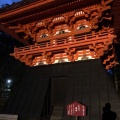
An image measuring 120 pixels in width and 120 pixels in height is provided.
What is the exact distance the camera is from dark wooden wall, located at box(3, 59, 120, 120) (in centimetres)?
866

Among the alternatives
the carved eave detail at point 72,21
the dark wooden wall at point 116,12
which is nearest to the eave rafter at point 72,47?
the carved eave detail at point 72,21

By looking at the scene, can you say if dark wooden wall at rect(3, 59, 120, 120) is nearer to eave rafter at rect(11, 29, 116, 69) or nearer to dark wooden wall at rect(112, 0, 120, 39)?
eave rafter at rect(11, 29, 116, 69)

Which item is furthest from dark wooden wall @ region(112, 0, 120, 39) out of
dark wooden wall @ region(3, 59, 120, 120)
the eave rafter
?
dark wooden wall @ region(3, 59, 120, 120)

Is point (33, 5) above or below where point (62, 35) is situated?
above

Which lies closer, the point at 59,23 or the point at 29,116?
the point at 29,116

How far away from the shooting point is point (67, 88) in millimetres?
9945

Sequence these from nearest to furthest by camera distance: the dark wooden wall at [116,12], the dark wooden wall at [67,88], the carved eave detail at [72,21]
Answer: the dark wooden wall at [67,88] < the dark wooden wall at [116,12] < the carved eave detail at [72,21]

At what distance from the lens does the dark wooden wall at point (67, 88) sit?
8.66 m

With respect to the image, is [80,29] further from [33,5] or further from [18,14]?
[18,14]

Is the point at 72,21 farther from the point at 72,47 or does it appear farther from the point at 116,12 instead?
the point at 116,12

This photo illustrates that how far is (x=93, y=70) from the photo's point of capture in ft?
32.9

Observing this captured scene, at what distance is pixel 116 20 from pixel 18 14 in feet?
22.8

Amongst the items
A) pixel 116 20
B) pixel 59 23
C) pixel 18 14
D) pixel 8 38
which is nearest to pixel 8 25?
pixel 18 14

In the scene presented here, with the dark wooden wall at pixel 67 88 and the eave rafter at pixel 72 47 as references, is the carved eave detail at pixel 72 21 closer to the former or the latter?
the eave rafter at pixel 72 47
